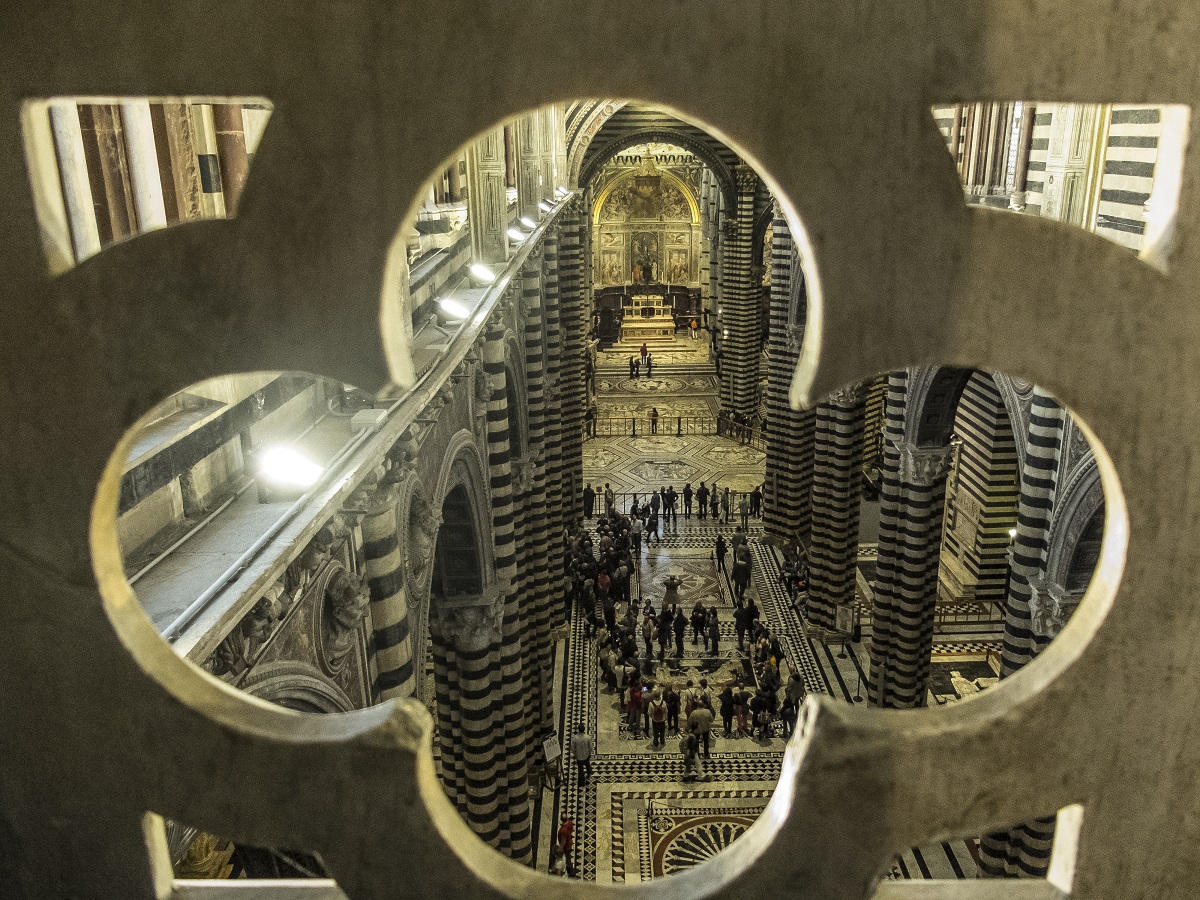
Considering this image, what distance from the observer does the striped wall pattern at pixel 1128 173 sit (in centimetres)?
827

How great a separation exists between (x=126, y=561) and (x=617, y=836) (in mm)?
8212

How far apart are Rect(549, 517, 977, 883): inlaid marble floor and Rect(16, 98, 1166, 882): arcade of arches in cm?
5

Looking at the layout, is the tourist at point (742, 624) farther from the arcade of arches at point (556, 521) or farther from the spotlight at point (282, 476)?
the spotlight at point (282, 476)

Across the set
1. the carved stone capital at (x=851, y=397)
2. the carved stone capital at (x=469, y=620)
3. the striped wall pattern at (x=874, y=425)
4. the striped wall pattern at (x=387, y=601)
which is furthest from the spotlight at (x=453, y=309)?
the striped wall pattern at (x=874, y=425)

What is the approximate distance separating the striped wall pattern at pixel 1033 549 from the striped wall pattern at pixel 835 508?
5526 millimetres

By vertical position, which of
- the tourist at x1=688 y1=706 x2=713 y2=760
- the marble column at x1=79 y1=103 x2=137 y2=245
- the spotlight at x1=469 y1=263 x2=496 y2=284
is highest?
the marble column at x1=79 y1=103 x2=137 y2=245

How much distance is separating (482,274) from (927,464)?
634cm

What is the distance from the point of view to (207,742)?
1.75 meters

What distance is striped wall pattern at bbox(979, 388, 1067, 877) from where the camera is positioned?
9.48 metres

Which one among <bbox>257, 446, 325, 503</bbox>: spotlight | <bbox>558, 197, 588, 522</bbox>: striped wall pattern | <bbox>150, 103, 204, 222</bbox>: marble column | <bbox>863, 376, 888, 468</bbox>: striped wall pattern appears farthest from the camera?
<bbox>863, 376, 888, 468</bbox>: striped wall pattern

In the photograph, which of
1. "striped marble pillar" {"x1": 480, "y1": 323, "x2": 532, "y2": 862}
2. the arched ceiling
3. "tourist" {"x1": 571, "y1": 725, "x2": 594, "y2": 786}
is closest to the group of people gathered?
"tourist" {"x1": 571, "y1": 725, "x2": 594, "y2": 786}

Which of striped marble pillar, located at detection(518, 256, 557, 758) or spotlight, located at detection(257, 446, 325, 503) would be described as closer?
spotlight, located at detection(257, 446, 325, 503)

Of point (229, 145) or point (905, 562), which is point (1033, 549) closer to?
point (905, 562)

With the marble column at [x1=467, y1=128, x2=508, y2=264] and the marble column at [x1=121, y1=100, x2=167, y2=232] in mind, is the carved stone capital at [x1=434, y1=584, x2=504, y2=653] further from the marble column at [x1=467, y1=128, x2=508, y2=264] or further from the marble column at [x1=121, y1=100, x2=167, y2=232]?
the marble column at [x1=121, y1=100, x2=167, y2=232]
